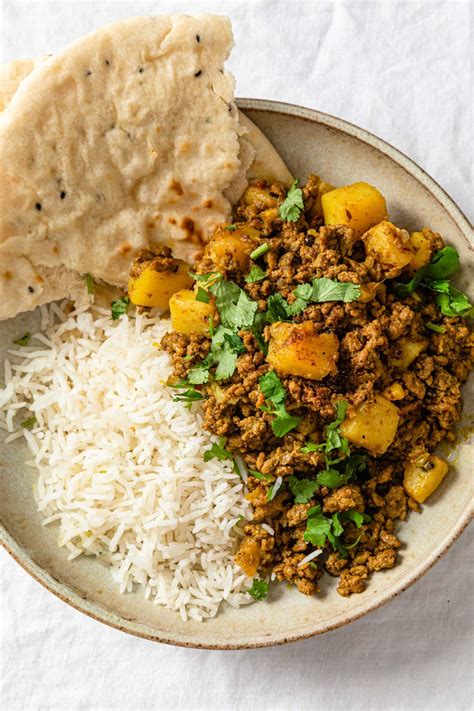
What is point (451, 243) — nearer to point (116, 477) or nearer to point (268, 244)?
point (268, 244)

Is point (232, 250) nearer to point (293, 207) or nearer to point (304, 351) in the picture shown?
point (293, 207)

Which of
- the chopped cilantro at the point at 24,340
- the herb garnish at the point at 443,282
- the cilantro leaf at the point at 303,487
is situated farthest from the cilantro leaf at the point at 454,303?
the chopped cilantro at the point at 24,340

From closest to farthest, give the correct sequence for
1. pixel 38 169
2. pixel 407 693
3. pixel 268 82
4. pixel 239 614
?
pixel 38 169 < pixel 239 614 < pixel 407 693 < pixel 268 82

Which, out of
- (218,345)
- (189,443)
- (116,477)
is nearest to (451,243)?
(218,345)

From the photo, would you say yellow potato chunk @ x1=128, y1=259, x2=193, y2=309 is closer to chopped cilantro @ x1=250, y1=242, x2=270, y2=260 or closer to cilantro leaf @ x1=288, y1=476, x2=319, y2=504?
chopped cilantro @ x1=250, y1=242, x2=270, y2=260

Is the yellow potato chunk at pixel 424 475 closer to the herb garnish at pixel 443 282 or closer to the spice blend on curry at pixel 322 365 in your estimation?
the spice blend on curry at pixel 322 365

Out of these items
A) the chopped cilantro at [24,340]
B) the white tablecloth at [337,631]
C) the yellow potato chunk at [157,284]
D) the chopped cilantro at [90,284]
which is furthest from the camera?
the white tablecloth at [337,631]

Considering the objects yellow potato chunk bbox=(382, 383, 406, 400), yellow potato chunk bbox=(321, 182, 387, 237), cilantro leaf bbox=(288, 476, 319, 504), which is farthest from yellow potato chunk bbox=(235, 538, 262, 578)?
yellow potato chunk bbox=(321, 182, 387, 237)
